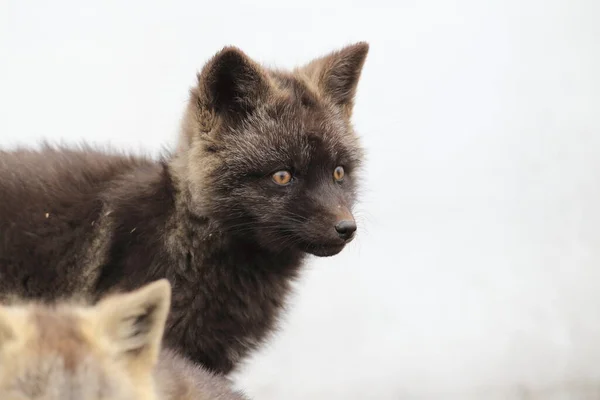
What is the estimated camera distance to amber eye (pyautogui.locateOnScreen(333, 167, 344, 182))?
305 centimetres

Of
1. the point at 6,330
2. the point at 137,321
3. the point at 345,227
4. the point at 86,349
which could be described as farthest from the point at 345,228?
the point at 6,330

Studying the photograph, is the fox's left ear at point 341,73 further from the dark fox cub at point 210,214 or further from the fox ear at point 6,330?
the fox ear at point 6,330

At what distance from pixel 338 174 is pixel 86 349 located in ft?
4.71

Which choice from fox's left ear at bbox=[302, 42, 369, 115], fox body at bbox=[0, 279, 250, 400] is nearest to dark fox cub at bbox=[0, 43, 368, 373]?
fox's left ear at bbox=[302, 42, 369, 115]

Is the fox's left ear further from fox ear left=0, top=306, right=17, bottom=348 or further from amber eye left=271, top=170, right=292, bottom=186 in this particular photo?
fox ear left=0, top=306, right=17, bottom=348

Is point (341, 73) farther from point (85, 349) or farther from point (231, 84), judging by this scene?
point (85, 349)

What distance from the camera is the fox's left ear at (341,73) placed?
128 inches

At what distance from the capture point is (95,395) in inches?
70.1

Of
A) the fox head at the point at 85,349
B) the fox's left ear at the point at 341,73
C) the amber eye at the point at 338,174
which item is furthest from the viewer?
the fox's left ear at the point at 341,73

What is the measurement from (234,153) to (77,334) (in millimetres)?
1235

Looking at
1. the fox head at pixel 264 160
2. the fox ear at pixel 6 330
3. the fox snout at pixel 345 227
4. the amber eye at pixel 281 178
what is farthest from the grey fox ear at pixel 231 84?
the fox ear at pixel 6 330

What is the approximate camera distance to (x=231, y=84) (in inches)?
118

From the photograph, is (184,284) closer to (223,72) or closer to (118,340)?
(223,72)

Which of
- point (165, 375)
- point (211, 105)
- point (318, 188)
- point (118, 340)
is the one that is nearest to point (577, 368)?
point (318, 188)
